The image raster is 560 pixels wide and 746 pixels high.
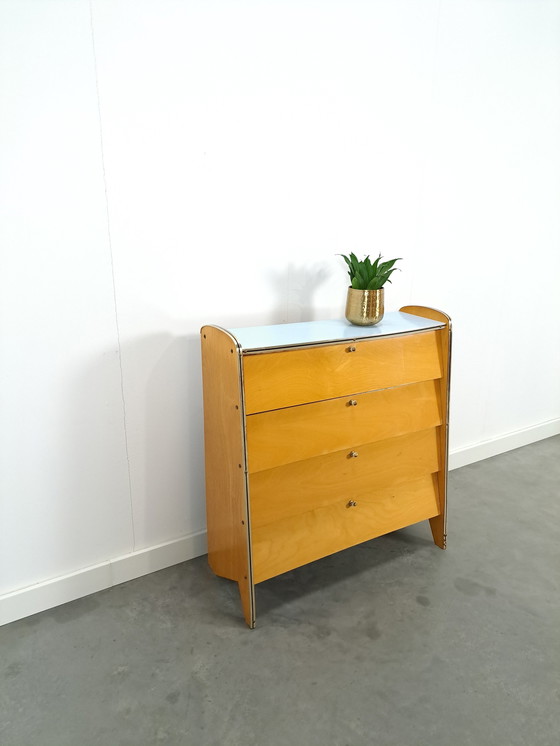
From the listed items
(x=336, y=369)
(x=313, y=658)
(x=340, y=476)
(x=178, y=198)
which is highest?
(x=178, y=198)

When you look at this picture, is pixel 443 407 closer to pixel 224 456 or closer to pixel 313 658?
pixel 224 456

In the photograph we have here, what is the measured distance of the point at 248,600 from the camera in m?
1.63

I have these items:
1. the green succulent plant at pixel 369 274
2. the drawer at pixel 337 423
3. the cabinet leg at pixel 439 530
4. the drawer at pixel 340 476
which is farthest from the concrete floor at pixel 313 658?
the green succulent plant at pixel 369 274

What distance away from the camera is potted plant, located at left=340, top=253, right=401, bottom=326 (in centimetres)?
180

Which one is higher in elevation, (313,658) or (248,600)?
(248,600)

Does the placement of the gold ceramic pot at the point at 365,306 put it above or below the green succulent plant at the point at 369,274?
below

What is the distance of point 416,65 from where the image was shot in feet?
6.73

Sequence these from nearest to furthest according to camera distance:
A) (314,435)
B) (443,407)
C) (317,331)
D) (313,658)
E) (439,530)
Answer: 1. (313,658)
2. (314,435)
3. (317,331)
4. (443,407)
5. (439,530)

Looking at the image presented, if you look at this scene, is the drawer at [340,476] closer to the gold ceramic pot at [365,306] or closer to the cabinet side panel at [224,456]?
the cabinet side panel at [224,456]

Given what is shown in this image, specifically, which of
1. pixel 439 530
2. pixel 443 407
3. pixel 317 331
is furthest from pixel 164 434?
pixel 439 530

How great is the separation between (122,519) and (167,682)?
569mm

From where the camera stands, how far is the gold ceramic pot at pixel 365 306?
5.90ft

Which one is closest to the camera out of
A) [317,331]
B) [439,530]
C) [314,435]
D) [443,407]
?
[314,435]

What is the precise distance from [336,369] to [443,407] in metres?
0.55
